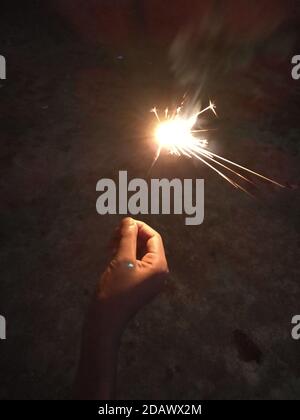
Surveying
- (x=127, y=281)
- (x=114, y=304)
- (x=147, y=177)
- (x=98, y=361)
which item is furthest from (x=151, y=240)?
(x=147, y=177)

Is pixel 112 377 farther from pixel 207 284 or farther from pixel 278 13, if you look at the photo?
pixel 278 13

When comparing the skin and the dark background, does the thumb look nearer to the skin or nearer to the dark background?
the skin

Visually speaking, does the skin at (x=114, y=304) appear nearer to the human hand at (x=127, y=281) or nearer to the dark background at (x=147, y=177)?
the human hand at (x=127, y=281)

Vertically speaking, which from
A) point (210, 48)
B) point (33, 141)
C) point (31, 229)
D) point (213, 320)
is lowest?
point (213, 320)

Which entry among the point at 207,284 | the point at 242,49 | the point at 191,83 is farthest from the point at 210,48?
the point at 207,284

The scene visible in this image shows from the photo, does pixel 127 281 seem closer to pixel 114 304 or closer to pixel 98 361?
pixel 114 304

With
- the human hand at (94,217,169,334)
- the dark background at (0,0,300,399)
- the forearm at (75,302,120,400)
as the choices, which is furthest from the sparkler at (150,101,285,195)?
the forearm at (75,302,120,400)

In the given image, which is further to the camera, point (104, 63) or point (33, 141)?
point (104, 63)
